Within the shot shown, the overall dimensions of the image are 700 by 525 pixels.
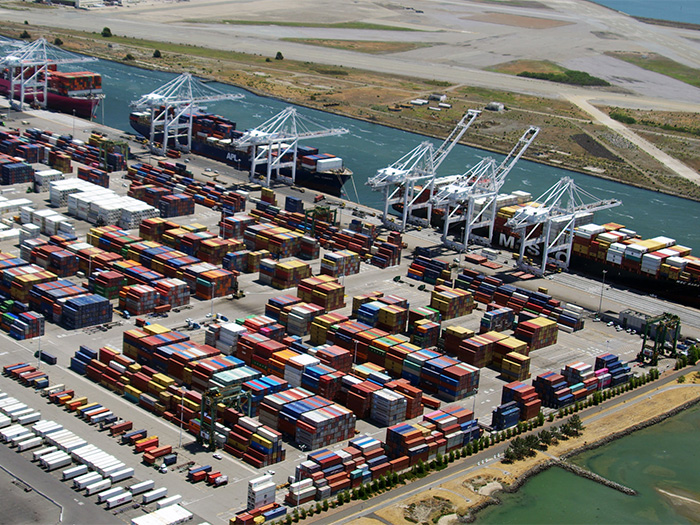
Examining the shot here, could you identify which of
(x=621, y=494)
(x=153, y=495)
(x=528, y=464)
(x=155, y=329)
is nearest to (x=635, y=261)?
(x=621, y=494)

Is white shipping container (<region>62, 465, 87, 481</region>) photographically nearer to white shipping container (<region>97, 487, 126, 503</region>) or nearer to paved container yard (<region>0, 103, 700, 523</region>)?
paved container yard (<region>0, 103, 700, 523</region>)

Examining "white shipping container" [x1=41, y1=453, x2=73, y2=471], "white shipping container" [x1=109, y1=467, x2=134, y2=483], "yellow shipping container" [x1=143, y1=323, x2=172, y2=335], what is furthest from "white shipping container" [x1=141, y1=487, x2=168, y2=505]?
"yellow shipping container" [x1=143, y1=323, x2=172, y2=335]

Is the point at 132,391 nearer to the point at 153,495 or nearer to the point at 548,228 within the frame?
the point at 153,495

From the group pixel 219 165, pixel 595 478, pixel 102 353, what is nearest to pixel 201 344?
pixel 102 353

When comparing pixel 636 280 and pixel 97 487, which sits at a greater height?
pixel 636 280

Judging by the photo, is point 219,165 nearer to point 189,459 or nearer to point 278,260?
point 278,260

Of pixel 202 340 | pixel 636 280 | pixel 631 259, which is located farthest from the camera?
pixel 636 280
